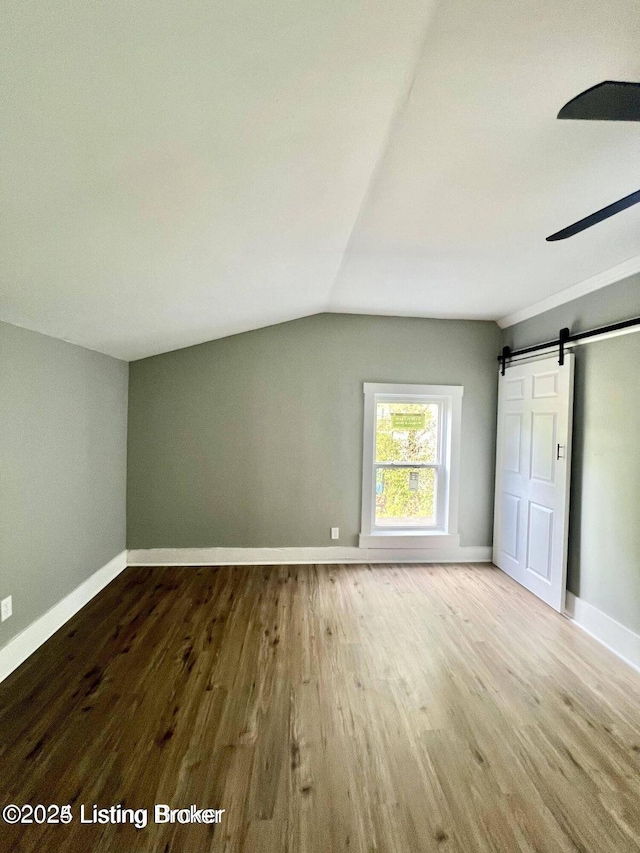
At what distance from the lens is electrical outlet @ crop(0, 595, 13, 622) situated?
2.11 m

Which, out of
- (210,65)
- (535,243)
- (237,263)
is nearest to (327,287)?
(237,263)

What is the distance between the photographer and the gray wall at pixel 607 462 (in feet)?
8.00

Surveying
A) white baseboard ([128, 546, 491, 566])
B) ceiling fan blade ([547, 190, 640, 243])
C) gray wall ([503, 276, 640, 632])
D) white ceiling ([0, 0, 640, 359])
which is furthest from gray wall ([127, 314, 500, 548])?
ceiling fan blade ([547, 190, 640, 243])

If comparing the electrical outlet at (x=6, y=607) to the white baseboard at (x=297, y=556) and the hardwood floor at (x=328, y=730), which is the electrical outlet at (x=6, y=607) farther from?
the white baseboard at (x=297, y=556)

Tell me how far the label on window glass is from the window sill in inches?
42.8

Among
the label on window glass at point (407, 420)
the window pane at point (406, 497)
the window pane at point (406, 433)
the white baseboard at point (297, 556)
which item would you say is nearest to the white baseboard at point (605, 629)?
the white baseboard at point (297, 556)

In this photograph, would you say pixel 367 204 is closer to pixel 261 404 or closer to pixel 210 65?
pixel 210 65

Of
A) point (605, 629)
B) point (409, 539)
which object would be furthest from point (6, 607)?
point (605, 629)

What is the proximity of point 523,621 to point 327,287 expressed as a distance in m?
2.87

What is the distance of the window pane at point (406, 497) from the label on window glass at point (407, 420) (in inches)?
17.6

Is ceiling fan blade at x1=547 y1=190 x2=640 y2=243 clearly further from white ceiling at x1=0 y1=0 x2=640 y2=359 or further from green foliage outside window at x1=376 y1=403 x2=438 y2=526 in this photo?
green foliage outside window at x1=376 y1=403 x2=438 y2=526

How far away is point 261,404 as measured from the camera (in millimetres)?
3807

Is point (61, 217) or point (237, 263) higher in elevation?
point (237, 263)

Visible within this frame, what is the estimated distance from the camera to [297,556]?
3838mm
